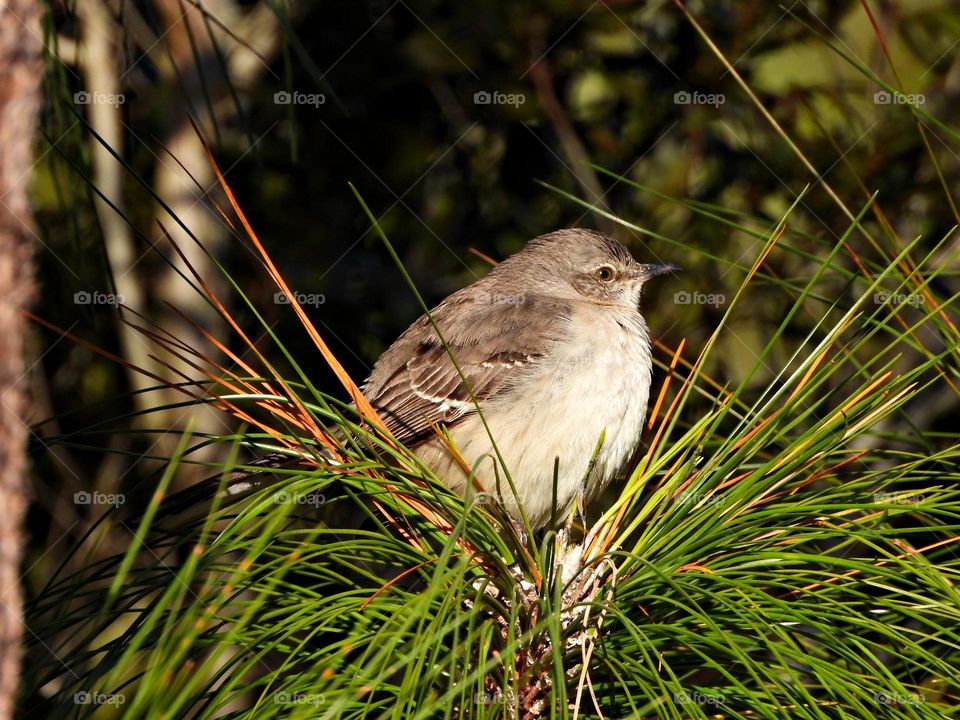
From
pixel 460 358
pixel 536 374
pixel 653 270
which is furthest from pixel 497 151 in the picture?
pixel 536 374

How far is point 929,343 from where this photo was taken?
4.97 metres

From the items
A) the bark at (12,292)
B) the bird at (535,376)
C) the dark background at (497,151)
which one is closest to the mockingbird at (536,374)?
the bird at (535,376)

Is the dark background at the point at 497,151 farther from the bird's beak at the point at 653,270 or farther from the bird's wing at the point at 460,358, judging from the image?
the bird's wing at the point at 460,358

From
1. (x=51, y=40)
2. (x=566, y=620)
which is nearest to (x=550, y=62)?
(x=51, y=40)

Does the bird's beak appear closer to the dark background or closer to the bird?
the bird

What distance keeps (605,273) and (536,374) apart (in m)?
0.82

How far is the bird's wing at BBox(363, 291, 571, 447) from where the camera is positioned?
4160 mm

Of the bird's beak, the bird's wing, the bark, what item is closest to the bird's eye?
the bird's beak

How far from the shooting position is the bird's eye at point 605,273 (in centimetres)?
466

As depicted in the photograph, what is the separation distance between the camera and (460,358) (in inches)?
169

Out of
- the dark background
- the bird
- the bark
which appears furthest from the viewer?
the dark background

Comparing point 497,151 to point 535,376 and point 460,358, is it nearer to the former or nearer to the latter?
point 460,358

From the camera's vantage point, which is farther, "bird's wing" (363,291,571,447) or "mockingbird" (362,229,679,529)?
"bird's wing" (363,291,571,447)

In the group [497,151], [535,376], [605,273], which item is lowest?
[535,376]
